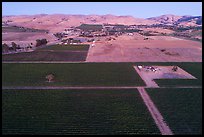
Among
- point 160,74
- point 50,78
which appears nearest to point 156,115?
point 50,78

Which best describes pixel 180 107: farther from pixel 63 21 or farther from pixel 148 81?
pixel 63 21

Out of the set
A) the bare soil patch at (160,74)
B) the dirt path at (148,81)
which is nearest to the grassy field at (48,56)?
the bare soil patch at (160,74)

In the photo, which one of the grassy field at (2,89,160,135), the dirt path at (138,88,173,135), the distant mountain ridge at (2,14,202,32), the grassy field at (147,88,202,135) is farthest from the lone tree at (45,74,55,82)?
the distant mountain ridge at (2,14,202,32)

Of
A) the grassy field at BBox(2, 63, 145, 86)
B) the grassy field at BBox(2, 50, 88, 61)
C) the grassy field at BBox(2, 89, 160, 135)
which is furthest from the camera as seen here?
the grassy field at BBox(2, 50, 88, 61)

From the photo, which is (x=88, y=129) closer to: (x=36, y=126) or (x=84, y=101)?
(x=36, y=126)

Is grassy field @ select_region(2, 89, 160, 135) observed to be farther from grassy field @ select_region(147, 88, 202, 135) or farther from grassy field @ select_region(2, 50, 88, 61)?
grassy field @ select_region(2, 50, 88, 61)
